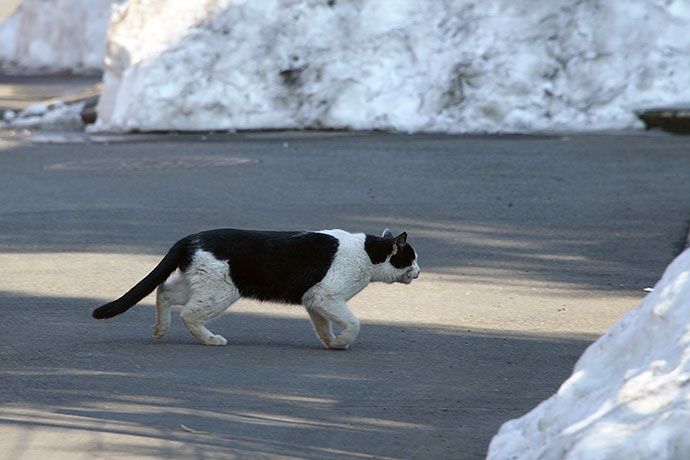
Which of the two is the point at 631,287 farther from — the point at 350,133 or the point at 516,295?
the point at 350,133

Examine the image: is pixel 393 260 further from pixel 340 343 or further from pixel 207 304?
pixel 207 304

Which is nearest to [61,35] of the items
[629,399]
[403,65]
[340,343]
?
[403,65]

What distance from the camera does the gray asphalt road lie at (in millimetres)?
4672

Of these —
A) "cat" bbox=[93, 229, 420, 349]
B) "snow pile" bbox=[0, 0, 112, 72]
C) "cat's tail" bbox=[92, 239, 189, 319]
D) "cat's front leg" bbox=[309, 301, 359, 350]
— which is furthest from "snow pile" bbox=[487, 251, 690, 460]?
"snow pile" bbox=[0, 0, 112, 72]

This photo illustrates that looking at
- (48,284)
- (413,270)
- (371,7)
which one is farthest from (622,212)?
(371,7)

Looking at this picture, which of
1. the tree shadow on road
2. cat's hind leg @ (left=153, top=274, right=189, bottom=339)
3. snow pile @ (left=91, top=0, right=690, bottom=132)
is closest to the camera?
the tree shadow on road

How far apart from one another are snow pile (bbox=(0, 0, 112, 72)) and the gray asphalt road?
17042 millimetres

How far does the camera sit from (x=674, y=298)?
3.87m

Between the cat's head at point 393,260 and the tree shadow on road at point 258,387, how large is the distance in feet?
1.13

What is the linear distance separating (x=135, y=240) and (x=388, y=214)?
2.34 metres

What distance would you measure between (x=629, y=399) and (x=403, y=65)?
41.3 feet

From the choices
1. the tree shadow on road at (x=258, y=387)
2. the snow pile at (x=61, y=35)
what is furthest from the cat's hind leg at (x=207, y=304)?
the snow pile at (x=61, y=35)

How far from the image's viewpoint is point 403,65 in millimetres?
15766

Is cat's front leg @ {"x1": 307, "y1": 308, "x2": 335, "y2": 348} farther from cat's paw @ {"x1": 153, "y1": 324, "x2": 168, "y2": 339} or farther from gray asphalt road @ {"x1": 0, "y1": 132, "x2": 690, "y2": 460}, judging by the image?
cat's paw @ {"x1": 153, "y1": 324, "x2": 168, "y2": 339}
